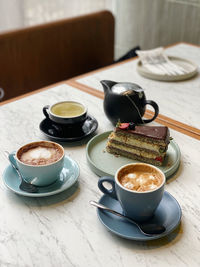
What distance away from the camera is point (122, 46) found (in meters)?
3.23

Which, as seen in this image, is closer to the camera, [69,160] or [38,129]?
[69,160]

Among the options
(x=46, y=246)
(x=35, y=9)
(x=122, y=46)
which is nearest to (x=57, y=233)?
(x=46, y=246)

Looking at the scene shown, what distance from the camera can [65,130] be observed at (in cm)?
115

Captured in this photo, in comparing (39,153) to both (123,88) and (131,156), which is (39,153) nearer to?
(131,156)

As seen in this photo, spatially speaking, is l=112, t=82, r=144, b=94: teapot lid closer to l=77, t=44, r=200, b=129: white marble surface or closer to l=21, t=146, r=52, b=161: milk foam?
l=77, t=44, r=200, b=129: white marble surface

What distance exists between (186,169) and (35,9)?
6.78 ft

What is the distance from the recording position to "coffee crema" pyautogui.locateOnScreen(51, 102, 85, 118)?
1201mm

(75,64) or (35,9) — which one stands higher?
(35,9)

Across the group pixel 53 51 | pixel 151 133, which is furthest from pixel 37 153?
pixel 53 51

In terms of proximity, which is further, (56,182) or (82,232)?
(56,182)

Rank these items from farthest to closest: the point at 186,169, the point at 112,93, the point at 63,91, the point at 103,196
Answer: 1. the point at 63,91
2. the point at 112,93
3. the point at 186,169
4. the point at 103,196

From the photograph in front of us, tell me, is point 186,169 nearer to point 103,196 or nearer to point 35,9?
point 103,196

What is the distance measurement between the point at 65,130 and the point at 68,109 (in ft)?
0.34

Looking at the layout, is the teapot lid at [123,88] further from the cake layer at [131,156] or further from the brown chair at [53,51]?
the brown chair at [53,51]
